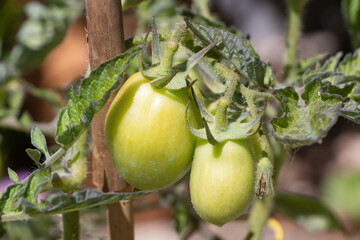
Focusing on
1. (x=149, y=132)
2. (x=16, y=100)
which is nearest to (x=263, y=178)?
(x=149, y=132)

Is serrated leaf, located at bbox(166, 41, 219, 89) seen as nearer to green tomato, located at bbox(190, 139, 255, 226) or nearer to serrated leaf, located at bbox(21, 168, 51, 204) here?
green tomato, located at bbox(190, 139, 255, 226)

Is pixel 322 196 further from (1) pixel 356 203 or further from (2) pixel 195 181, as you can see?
(2) pixel 195 181

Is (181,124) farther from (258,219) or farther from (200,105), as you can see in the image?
(258,219)

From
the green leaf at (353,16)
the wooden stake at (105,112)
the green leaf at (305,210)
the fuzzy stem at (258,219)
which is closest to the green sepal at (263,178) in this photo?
the wooden stake at (105,112)

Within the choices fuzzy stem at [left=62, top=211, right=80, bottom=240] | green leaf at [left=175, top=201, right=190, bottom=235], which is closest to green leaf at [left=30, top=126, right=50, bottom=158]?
fuzzy stem at [left=62, top=211, right=80, bottom=240]

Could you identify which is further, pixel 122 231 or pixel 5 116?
pixel 5 116

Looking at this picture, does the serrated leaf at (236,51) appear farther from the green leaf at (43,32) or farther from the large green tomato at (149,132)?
the green leaf at (43,32)

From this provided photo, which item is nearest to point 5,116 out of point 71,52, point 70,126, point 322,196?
point 70,126
